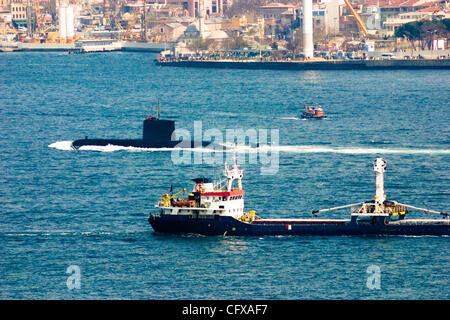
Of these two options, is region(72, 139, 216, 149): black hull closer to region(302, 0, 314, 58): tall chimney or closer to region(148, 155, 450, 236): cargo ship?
region(148, 155, 450, 236): cargo ship

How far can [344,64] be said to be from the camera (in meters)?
188

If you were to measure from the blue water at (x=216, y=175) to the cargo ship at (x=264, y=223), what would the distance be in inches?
24.5

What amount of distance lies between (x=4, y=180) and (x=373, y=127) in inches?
1659

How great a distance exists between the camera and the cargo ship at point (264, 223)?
172 ft

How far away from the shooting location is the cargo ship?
172 feet

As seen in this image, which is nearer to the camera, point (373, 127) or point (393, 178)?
point (393, 178)

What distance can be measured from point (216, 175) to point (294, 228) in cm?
1998

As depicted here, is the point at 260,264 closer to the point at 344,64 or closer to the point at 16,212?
the point at 16,212

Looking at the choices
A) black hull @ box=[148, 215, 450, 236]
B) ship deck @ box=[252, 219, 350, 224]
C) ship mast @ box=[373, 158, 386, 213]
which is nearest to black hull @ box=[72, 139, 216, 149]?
ship deck @ box=[252, 219, 350, 224]

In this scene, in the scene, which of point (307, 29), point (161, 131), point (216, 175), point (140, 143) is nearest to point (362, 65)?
point (307, 29)

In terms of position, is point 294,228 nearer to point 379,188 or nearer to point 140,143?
point 379,188

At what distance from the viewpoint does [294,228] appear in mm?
52969
